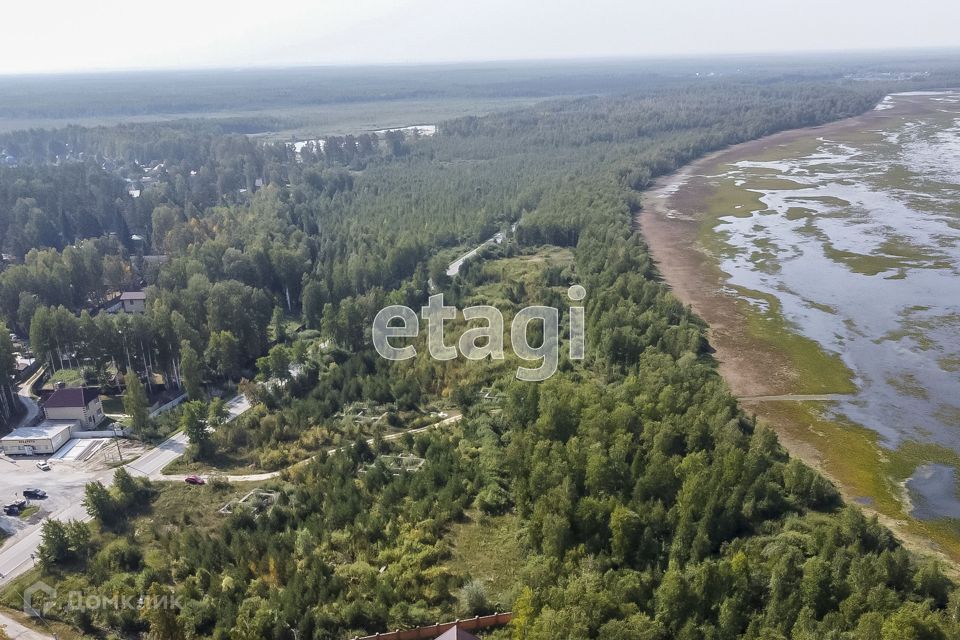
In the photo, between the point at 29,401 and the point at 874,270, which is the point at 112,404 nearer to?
the point at 29,401

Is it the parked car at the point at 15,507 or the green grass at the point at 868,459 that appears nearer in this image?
the green grass at the point at 868,459

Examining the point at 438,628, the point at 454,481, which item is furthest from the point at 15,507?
the point at 438,628

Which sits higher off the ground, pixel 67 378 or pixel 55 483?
pixel 67 378

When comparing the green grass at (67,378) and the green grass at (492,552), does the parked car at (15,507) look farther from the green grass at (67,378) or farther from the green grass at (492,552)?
the green grass at (492,552)

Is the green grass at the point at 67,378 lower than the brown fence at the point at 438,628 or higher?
higher

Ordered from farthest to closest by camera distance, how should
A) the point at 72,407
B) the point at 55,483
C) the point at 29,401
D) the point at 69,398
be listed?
1. the point at 29,401
2. the point at 69,398
3. the point at 72,407
4. the point at 55,483

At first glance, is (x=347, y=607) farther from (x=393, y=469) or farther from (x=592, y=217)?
(x=592, y=217)

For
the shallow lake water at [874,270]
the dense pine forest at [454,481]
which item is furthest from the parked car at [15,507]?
the shallow lake water at [874,270]

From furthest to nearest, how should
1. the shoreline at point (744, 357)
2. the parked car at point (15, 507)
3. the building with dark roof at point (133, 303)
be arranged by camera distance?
the building with dark roof at point (133, 303) → the parked car at point (15, 507) → the shoreline at point (744, 357)
